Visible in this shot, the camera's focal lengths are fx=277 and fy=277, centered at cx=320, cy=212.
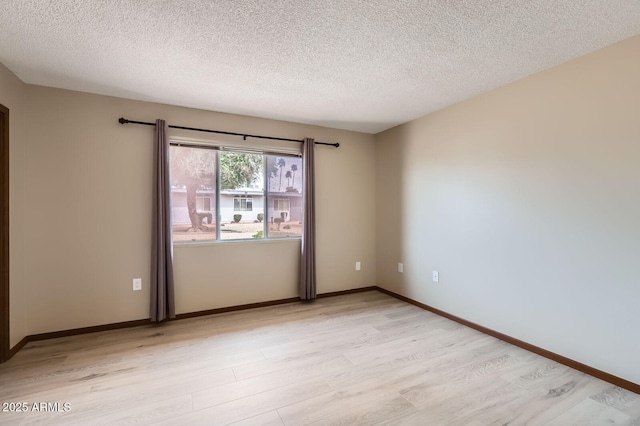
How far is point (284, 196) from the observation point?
3.79m

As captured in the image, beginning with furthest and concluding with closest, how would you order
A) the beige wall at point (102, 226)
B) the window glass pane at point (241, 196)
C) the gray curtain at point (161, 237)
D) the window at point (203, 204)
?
the window glass pane at point (241, 196)
the window at point (203, 204)
the gray curtain at point (161, 237)
the beige wall at point (102, 226)

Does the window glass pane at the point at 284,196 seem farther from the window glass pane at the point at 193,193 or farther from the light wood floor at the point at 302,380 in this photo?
the light wood floor at the point at 302,380

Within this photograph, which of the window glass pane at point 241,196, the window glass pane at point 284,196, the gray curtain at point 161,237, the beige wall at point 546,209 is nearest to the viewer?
the beige wall at point 546,209

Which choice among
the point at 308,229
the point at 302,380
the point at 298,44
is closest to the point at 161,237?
the point at 308,229

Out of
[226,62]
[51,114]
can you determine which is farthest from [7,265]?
[226,62]

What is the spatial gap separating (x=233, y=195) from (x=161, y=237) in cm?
94

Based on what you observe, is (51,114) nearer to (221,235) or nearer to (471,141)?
(221,235)

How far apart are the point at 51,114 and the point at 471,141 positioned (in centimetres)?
421

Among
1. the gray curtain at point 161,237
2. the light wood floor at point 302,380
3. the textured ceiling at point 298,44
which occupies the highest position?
the textured ceiling at point 298,44

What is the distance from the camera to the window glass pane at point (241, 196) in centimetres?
343

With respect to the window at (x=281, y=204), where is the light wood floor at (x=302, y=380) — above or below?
below

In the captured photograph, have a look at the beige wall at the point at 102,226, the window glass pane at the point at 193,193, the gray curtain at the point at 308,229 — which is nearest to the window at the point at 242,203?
the window glass pane at the point at 193,193

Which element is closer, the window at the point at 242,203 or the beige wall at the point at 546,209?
the beige wall at the point at 546,209

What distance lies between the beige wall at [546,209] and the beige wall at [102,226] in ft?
7.08
